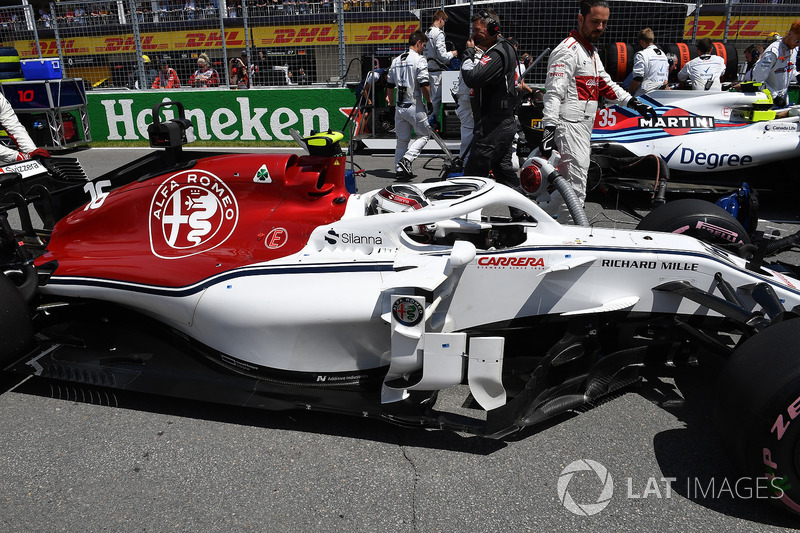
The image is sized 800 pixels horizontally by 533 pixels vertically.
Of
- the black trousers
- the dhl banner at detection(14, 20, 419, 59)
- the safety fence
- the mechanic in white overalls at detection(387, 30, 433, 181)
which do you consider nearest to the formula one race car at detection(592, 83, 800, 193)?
the black trousers

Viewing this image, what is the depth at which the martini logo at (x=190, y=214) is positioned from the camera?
3.32 metres

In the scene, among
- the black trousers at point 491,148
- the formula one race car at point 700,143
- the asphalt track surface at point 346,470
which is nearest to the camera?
the asphalt track surface at point 346,470

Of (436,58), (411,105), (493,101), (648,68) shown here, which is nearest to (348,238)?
(493,101)

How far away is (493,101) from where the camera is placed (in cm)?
576

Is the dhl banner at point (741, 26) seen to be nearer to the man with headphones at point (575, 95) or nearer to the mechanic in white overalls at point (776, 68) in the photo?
the mechanic in white overalls at point (776, 68)

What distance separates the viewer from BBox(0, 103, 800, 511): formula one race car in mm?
2736

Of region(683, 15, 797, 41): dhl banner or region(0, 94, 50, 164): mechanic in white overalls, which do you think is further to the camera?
region(683, 15, 797, 41): dhl banner

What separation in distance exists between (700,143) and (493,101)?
7.79 feet

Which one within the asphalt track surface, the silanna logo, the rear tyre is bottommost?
the asphalt track surface

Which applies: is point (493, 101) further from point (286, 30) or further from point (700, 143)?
point (286, 30)

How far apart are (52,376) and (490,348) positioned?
227 cm

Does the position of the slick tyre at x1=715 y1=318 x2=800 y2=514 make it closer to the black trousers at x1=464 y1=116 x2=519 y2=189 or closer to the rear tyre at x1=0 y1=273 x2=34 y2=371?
the rear tyre at x1=0 y1=273 x2=34 y2=371

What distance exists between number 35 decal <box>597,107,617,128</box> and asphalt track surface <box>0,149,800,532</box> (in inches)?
167

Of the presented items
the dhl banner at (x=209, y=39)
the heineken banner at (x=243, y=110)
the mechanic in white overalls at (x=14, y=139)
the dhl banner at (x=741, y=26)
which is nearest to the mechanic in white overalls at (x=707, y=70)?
the dhl banner at (x=741, y=26)
